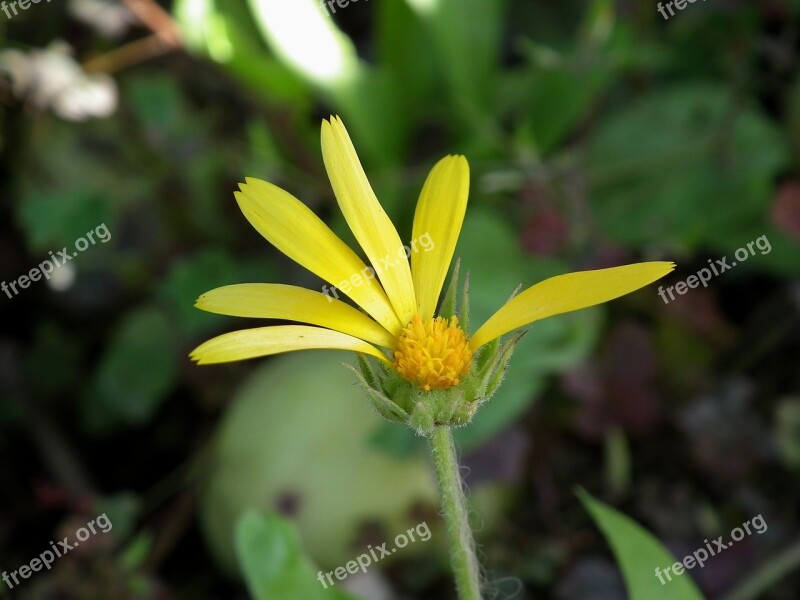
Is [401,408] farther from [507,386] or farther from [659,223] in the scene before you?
[659,223]

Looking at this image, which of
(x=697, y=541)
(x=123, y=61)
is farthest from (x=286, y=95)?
(x=697, y=541)

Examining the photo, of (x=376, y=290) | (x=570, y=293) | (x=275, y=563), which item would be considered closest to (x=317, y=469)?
(x=275, y=563)

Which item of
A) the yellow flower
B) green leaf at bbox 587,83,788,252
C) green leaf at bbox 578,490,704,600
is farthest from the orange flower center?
green leaf at bbox 587,83,788,252

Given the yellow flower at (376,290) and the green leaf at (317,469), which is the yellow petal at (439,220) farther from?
the green leaf at (317,469)

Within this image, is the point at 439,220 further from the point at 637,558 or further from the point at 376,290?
the point at 637,558

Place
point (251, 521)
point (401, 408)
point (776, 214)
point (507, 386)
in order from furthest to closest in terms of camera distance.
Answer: point (776, 214) < point (507, 386) < point (251, 521) < point (401, 408)
